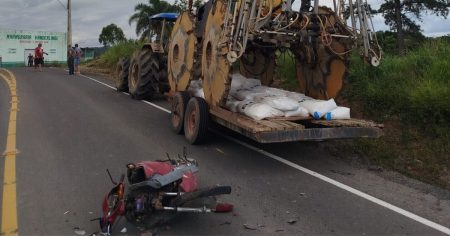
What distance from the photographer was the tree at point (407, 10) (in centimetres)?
3759

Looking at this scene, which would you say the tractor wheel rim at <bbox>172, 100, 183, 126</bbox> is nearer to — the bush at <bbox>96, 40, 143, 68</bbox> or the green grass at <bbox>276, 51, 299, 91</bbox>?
the green grass at <bbox>276, 51, 299, 91</bbox>

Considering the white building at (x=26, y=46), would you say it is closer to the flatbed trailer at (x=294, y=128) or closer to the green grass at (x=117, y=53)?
the green grass at (x=117, y=53)

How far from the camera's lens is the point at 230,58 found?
285 inches

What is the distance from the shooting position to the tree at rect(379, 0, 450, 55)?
3759cm

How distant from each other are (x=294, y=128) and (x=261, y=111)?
0.77 m

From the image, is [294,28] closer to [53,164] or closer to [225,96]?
[225,96]

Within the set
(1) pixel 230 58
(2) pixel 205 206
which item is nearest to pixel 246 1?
(1) pixel 230 58

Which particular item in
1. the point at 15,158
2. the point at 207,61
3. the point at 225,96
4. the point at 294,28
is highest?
the point at 294,28

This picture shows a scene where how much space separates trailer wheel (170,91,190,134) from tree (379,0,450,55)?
Answer: 101ft

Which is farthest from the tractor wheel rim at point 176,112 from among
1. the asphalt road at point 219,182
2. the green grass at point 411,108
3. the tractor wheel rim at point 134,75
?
the tractor wheel rim at point 134,75

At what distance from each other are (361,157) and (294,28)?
92.6 inches

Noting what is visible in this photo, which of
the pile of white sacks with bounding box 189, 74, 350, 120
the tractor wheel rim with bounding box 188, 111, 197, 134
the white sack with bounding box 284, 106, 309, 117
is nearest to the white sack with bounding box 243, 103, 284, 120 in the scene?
the pile of white sacks with bounding box 189, 74, 350, 120

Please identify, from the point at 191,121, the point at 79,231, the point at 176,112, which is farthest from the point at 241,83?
the point at 79,231

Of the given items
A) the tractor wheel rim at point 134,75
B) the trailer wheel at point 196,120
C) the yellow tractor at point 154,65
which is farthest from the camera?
the tractor wheel rim at point 134,75
